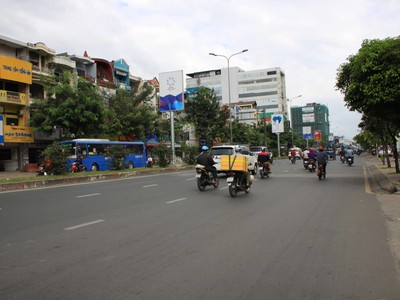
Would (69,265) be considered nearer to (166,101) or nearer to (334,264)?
(334,264)

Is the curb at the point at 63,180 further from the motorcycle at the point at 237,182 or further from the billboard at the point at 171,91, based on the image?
the motorcycle at the point at 237,182

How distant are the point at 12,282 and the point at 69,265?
2.41 ft

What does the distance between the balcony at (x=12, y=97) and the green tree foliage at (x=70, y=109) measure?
3.64 ft

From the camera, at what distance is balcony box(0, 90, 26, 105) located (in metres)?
30.0

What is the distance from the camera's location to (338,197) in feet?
38.1

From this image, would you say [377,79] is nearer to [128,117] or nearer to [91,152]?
[91,152]

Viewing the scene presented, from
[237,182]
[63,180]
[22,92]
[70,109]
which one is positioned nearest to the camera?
[237,182]

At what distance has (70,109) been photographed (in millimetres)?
29297

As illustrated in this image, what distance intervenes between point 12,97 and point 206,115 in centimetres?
2476

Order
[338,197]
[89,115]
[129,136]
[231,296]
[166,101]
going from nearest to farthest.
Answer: [231,296] → [338,197] → [89,115] → [166,101] → [129,136]

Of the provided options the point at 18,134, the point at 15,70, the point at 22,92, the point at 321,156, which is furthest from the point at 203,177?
the point at 22,92

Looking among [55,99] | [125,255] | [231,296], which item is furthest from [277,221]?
[55,99]

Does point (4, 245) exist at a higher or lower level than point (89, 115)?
lower

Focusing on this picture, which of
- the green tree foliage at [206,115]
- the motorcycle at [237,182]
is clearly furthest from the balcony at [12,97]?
the motorcycle at [237,182]
